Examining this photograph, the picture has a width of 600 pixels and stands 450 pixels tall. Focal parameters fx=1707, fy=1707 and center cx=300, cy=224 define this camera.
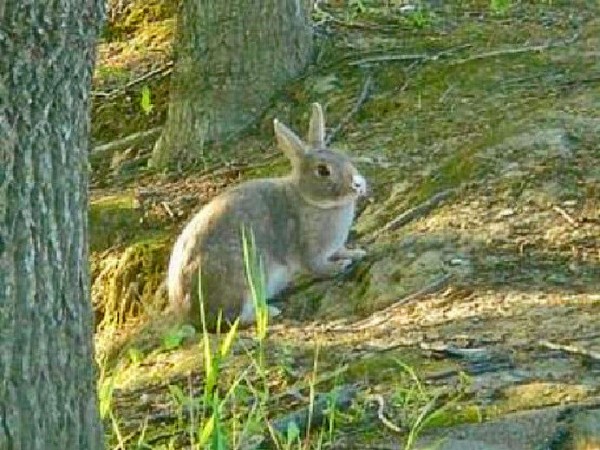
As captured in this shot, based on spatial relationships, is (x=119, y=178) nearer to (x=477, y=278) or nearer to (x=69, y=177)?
(x=477, y=278)

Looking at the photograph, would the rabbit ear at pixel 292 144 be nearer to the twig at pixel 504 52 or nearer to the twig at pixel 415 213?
the twig at pixel 415 213

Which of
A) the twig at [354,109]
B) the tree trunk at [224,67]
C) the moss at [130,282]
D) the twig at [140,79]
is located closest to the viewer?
the moss at [130,282]

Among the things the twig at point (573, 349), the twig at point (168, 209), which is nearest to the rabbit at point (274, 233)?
the twig at point (168, 209)

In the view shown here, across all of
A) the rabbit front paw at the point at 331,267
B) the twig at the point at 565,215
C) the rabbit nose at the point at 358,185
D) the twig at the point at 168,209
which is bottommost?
the twig at the point at 168,209

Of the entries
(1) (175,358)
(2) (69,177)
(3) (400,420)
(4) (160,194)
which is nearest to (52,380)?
(2) (69,177)

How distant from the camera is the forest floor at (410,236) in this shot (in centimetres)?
475

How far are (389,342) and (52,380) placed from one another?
178 centimetres

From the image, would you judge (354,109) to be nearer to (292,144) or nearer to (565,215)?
(292,144)

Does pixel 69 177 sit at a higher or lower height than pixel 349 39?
higher

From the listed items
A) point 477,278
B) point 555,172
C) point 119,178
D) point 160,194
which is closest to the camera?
point 477,278

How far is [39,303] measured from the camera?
389 centimetres

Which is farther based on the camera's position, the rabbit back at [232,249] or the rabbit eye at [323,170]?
the rabbit eye at [323,170]

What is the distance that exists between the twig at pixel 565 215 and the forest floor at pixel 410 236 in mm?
11

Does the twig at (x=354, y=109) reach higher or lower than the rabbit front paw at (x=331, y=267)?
higher
